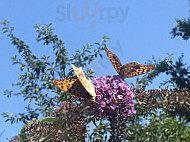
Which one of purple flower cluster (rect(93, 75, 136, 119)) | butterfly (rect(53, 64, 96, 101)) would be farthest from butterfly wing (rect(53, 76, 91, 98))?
purple flower cluster (rect(93, 75, 136, 119))

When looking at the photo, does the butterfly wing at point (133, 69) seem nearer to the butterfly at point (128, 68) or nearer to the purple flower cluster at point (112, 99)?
the butterfly at point (128, 68)

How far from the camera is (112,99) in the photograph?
3355mm

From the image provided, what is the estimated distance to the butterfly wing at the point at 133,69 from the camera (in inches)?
161

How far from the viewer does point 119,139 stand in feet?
11.0

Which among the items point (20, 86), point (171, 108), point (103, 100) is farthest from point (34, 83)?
point (171, 108)

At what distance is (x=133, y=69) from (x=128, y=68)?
2.8 inches

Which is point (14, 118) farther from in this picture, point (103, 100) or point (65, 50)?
point (103, 100)

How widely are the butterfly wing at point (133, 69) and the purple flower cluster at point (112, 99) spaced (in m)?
0.54

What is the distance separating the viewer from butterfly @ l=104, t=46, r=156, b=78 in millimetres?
4113

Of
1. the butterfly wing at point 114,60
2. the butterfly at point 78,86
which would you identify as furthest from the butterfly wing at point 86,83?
the butterfly wing at point 114,60

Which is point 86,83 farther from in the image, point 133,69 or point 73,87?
point 133,69

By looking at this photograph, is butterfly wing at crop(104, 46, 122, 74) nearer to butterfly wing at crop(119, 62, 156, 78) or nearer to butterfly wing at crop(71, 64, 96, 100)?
butterfly wing at crop(119, 62, 156, 78)

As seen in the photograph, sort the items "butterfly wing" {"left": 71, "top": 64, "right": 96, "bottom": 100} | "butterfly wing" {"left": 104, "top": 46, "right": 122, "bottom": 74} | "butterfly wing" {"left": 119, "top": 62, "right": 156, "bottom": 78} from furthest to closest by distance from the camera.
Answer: "butterfly wing" {"left": 104, "top": 46, "right": 122, "bottom": 74}, "butterfly wing" {"left": 119, "top": 62, "right": 156, "bottom": 78}, "butterfly wing" {"left": 71, "top": 64, "right": 96, "bottom": 100}

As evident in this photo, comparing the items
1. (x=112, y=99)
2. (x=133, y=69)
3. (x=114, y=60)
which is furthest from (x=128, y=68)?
(x=112, y=99)
